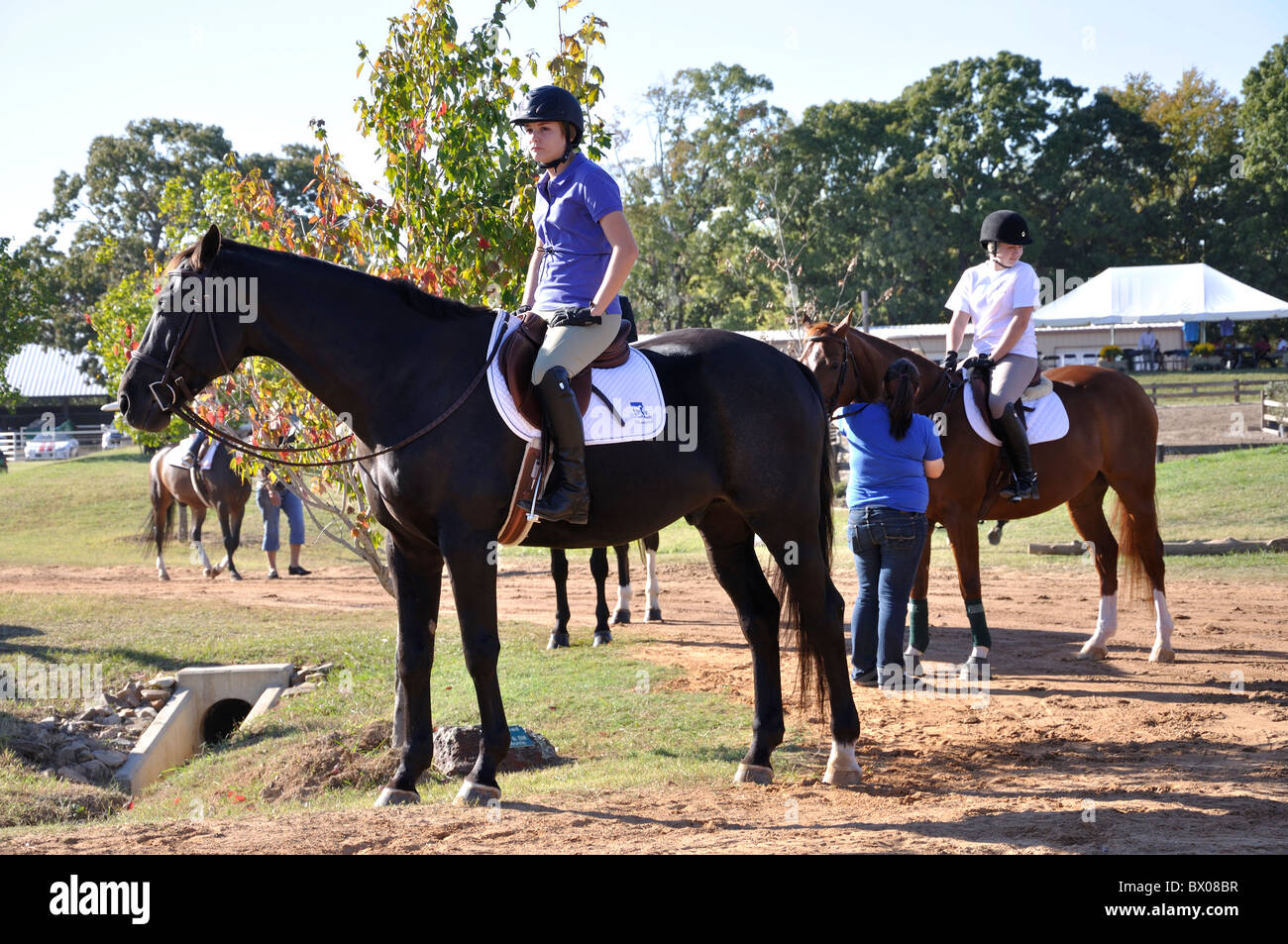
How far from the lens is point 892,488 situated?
322 inches

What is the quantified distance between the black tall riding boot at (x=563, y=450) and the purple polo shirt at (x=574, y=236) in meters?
0.54

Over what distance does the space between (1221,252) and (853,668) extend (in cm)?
5056

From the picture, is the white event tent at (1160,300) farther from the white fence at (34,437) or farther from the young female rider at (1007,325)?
the white fence at (34,437)

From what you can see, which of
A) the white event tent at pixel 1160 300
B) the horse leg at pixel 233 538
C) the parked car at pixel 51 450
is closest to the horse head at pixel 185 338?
the horse leg at pixel 233 538

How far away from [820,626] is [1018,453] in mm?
3844

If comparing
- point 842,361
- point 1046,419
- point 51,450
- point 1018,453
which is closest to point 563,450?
point 842,361

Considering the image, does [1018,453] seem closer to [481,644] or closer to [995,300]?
[995,300]

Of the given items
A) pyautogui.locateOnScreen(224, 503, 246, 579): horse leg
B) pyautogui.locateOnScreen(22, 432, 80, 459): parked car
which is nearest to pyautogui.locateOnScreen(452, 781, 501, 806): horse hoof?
pyautogui.locateOnScreen(224, 503, 246, 579): horse leg

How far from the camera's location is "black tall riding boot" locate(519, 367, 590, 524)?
5.28 m

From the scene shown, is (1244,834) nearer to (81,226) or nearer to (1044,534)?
(1044,534)

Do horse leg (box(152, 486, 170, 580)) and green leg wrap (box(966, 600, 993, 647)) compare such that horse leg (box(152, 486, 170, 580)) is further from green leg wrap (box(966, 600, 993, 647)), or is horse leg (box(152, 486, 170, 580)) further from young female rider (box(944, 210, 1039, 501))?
young female rider (box(944, 210, 1039, 501))

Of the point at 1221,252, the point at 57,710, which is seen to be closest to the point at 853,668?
the point at 57,710

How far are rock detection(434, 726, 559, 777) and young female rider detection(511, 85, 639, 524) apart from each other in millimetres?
2115

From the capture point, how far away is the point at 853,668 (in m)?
9.09
